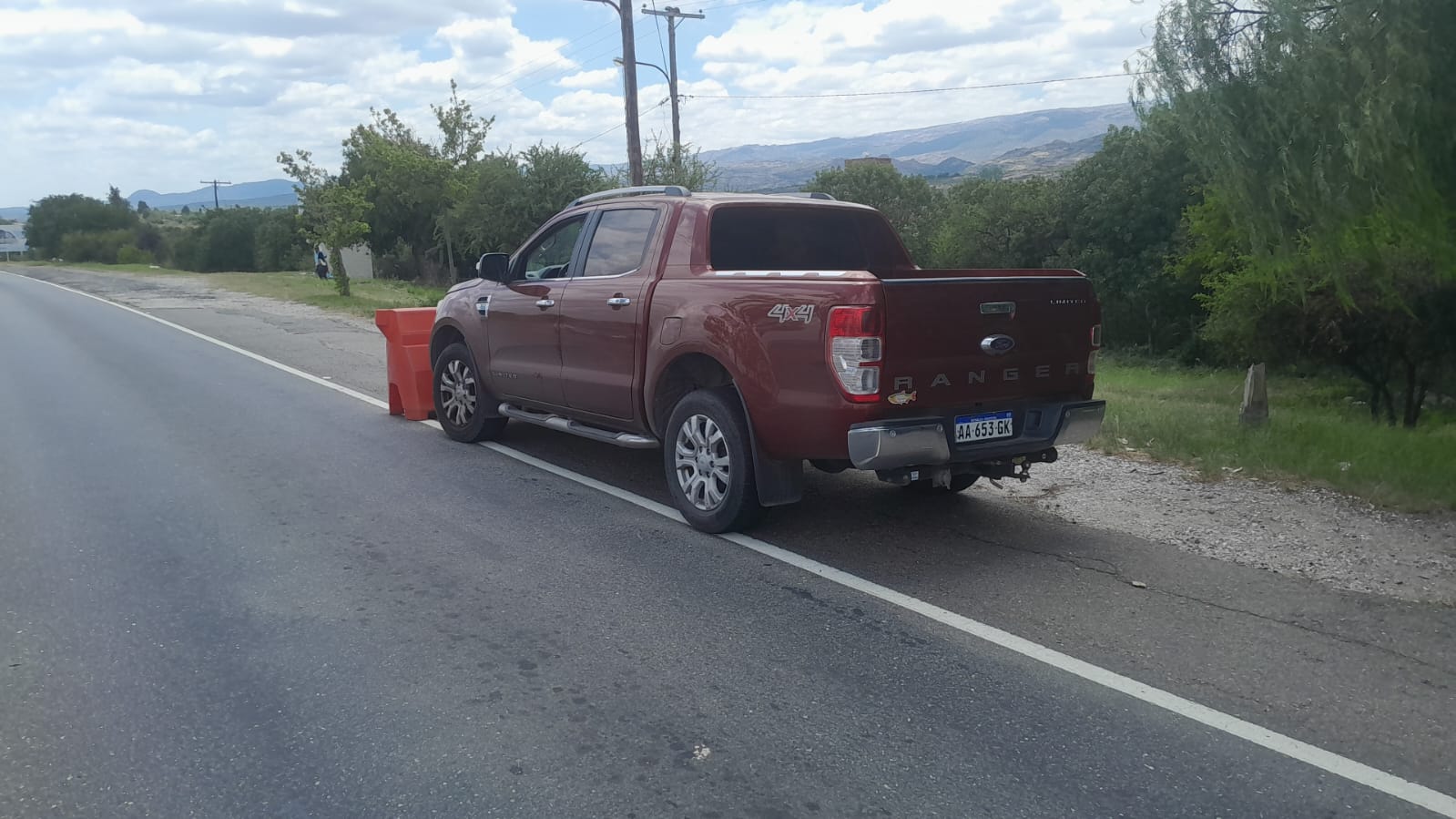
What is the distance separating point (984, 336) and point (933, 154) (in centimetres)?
14854

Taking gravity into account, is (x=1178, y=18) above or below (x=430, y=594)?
above

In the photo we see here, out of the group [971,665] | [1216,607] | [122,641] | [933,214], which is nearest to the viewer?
[971,665]

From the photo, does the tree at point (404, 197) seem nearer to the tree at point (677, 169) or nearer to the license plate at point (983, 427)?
the tree at point (677, 169)

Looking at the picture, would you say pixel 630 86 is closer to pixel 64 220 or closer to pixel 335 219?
pixel 335 219

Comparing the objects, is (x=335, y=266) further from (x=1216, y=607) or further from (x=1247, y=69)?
(x=1216, y=607)

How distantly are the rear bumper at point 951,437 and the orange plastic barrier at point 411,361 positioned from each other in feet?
19.0

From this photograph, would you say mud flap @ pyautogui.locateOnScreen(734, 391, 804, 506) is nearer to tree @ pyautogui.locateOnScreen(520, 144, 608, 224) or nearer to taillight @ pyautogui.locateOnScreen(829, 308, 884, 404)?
taillight @ pyautogui.locateOnScreen(829, 308, 884, 404)

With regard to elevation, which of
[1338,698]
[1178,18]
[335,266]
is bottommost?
[1338,698]

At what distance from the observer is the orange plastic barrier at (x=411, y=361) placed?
10.4 meters

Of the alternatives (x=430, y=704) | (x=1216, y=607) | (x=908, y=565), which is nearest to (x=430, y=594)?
(x=430, y=704)

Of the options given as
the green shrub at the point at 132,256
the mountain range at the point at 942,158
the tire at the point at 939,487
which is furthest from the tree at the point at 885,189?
the tire at the point at 939,487

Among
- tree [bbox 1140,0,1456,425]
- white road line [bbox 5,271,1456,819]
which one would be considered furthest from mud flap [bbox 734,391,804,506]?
tree [bbox 1140,0,1456,425]

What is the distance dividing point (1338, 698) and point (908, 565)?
2148 millimetres

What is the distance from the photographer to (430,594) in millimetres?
5402
